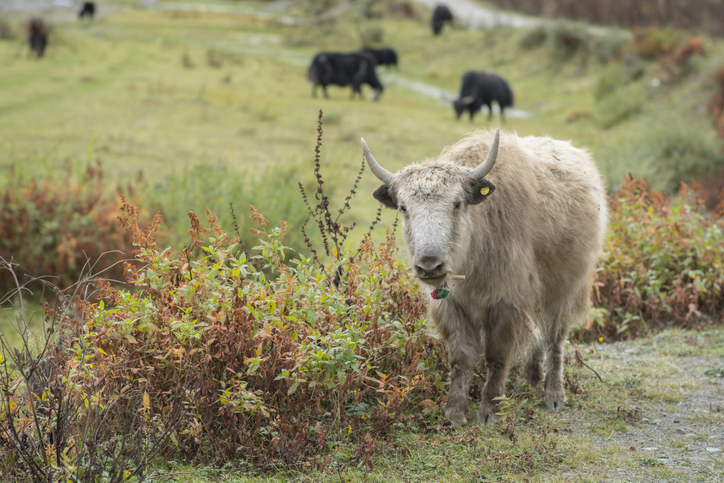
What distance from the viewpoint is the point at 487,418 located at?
4.62 m

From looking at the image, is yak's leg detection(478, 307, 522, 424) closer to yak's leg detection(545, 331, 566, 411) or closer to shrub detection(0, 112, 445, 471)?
shrub detection(0, 112, 445, 471)

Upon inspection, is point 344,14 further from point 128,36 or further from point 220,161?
point 220,161

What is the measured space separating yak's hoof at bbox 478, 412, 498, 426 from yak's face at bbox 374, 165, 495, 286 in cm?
101

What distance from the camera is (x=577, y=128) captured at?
2014 centimetres

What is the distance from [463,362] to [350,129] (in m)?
14.6

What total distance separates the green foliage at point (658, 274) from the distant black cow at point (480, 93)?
49.6 feet

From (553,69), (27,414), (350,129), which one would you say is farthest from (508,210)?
(553,69)

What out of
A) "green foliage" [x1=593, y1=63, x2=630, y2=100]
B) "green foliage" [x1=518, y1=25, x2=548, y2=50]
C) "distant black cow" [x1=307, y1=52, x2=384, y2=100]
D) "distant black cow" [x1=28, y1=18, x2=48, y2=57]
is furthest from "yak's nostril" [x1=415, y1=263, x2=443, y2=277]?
"distant black cow" [x1=28, y1=18, x2=48, y2=57]

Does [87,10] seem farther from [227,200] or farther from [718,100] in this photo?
[227,200]

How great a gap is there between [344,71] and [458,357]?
23486mm

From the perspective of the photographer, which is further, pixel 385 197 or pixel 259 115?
pixel 259 115

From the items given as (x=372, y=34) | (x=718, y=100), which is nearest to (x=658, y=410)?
(x=718, y=100)

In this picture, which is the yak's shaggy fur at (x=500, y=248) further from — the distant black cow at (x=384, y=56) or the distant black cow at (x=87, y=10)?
the distant black cow at (x=87, y=10)

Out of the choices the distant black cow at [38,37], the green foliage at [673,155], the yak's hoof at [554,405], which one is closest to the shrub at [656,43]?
the green foliage at [673,155]
